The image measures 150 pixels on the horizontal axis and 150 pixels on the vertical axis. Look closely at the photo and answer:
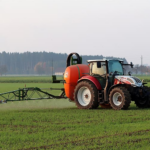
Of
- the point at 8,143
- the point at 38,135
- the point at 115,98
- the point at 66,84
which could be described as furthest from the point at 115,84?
the point at 8,143

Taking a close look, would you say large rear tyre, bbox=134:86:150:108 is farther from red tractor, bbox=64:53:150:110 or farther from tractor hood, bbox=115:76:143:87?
tractor hood, bbox=115:76:143:87

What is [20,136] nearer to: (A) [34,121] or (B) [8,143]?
(B) [8,143]

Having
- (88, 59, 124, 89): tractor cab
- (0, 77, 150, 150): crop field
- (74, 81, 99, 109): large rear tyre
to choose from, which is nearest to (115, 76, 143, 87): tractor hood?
(88, 59, 124, 89): tractor cab

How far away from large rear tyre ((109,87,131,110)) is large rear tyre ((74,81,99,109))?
2.74ft

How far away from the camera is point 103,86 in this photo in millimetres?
14594

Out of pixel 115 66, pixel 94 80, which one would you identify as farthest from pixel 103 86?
pixel 115 66

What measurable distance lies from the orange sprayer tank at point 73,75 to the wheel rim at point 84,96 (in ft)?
1.90

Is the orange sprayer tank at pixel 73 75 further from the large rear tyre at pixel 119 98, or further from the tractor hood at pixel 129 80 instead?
the large rear tyre at pixel 119 98

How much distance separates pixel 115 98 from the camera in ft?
45.5

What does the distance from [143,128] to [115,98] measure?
4.63 m

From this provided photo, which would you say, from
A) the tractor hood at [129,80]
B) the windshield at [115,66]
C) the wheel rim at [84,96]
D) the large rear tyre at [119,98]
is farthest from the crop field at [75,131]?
the wheel rim at [84,96]

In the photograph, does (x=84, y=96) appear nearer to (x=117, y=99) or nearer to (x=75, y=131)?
(x=117, y=99)

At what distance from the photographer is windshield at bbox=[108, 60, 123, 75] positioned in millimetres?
14526

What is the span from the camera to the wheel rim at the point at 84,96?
15.0 metres
